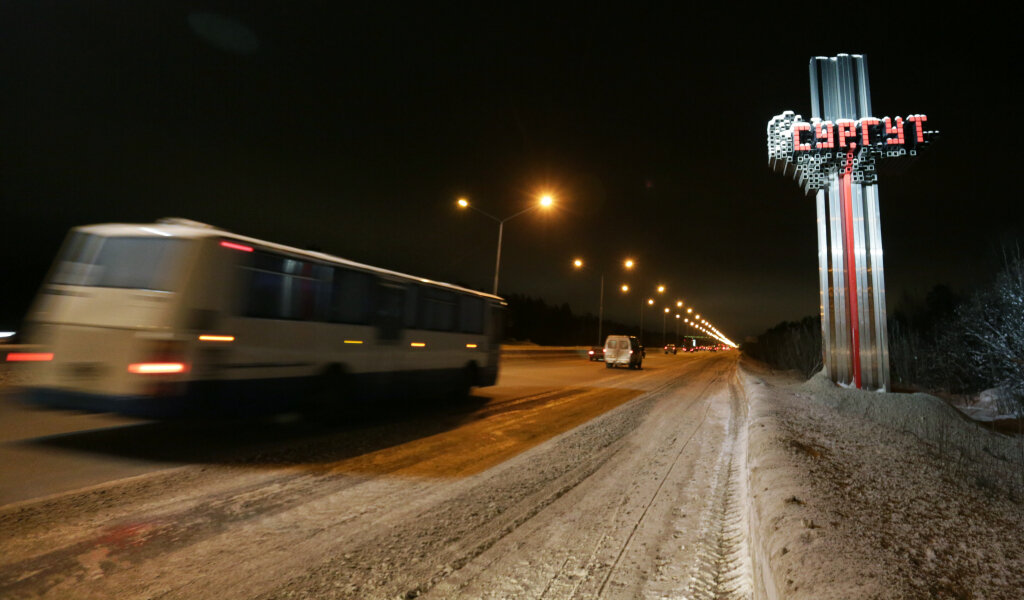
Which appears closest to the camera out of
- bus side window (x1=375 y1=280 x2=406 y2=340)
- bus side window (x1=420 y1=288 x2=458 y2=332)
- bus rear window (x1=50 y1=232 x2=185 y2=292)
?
→ bus rear window (x1=50 y1=232 x2=185 y2=292)

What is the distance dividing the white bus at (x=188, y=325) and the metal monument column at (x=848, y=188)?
1534 centimetres

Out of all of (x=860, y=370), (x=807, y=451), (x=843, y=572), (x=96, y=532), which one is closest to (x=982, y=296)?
(x=860, y=370)

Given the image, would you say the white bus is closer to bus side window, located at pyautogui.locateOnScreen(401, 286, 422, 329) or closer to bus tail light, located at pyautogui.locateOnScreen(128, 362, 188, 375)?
bus tail light, located at pyautogui.locateOnScreen(128, 362, 188, 375)

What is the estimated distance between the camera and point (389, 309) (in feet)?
→ 33.4

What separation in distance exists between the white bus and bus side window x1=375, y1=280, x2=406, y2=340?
676mm

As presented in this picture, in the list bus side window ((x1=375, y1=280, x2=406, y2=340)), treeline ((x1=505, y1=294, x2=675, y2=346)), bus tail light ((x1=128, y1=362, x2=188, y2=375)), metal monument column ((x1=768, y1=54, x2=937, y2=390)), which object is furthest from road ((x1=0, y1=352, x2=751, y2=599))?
treeline ((x1=505, y1=294, x2=675, y2=346))

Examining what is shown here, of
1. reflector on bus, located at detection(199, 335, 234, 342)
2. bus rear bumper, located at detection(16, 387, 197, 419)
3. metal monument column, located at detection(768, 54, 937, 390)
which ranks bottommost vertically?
bus rear bumper, located at detection(16, 387, 197, 419)

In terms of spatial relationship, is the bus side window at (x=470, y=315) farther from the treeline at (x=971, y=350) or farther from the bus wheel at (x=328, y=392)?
the treeline at (x=971, y=350)

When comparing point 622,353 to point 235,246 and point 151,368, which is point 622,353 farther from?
point 151,368

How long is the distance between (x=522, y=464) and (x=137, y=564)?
160 inches

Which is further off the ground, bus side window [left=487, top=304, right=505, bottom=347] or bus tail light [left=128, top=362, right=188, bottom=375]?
bus side window [left=487, top=304, right=505, bottom=347]

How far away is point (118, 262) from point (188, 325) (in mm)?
1501

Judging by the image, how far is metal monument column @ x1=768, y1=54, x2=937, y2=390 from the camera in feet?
52.3

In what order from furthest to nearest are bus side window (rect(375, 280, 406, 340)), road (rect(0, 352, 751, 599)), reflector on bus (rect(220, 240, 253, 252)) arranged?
bus side window (rect(375, 280, 406, 340)) < reflector on bus (rect(220, 240, 253, 252)) < road (rect(0, 352, 751, 599))
